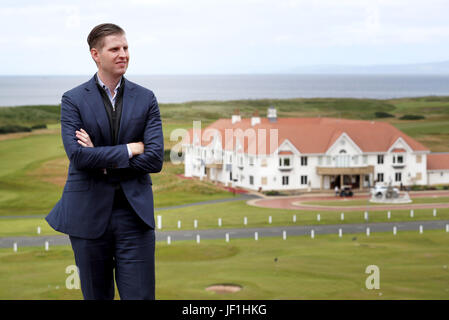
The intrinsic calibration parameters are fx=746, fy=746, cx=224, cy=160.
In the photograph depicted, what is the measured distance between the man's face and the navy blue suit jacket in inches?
8.6

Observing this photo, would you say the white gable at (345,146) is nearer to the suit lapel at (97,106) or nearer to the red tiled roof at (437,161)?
the red tiled roof at (437,161)

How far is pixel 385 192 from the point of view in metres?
74.1

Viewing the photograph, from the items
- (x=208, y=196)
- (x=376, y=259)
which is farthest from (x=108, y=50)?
(x=208, y=196)

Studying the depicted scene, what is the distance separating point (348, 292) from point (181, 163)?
61614mm

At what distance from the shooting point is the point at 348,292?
31.2 m

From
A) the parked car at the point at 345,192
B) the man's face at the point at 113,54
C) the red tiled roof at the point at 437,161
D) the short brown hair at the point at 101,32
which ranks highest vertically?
the short brown hair at the point at 101,32

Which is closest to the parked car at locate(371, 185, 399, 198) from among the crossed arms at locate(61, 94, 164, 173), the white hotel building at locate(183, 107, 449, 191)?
the white hotel building at locate(183, 107, 449, 191)

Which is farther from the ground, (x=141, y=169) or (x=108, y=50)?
(x=108, y=50)

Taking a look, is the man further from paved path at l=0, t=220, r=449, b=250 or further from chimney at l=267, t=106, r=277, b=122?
chimney at l=267, t=106, r=277, b=122

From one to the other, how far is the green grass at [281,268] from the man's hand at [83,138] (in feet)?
76.1

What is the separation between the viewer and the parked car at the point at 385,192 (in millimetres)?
73250

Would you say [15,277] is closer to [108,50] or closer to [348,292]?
[348,292]

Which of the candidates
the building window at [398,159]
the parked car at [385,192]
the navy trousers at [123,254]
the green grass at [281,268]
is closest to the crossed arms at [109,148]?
the navy trousers at [123,254]

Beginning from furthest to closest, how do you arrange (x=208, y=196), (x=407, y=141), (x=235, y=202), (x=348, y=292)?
(x=407, y=141) → (x=208, y=196) → (x=235, y=202) → (x=348, y=292)
